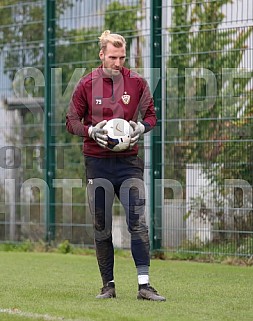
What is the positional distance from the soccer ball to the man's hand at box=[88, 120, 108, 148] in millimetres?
30

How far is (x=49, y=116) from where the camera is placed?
1306 cm

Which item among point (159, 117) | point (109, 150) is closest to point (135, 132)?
point (109, 150)

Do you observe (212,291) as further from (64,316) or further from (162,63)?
(162,63)

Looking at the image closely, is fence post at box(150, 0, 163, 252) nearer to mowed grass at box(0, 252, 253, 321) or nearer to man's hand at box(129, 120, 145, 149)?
mowed grass at box(0, 252, 253, 321)

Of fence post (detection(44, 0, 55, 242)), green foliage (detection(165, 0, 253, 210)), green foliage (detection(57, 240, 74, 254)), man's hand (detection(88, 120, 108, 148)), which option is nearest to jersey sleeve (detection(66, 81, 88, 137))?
man's hand (detection(88, 120, 108, 148))

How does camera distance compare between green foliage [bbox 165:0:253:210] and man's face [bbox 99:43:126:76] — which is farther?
green foliage [bbox 165:0:253:210]

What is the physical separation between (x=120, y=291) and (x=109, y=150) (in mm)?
1353

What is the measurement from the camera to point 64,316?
6.03 metres

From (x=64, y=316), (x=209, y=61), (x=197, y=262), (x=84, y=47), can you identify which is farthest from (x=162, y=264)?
(x=64, y=316)

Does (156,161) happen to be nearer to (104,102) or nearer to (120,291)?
(120,291)

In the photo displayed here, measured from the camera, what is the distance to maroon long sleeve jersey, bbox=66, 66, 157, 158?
277 inches

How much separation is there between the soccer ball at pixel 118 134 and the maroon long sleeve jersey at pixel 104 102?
8cm

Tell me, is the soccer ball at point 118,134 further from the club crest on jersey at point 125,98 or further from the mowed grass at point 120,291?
the mowed grass at point 120,291

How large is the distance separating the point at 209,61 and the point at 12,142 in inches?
137
